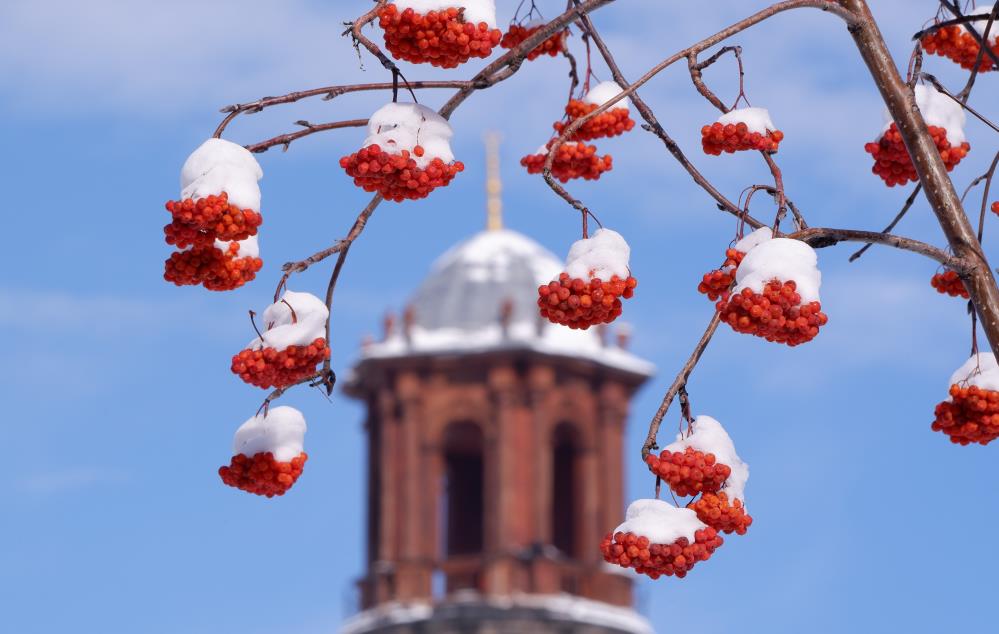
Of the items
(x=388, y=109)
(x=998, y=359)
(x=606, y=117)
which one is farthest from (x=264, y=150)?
(x=998, y=359)

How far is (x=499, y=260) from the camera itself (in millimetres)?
59688

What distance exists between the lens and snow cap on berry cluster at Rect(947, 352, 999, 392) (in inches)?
241

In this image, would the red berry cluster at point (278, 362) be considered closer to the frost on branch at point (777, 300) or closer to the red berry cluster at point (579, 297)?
the red berry cluster at point (579, 297)

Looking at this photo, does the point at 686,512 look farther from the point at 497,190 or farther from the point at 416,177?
the point at 497,190

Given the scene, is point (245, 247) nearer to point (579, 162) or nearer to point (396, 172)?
point (396, 172)

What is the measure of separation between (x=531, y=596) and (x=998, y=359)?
2035 inches

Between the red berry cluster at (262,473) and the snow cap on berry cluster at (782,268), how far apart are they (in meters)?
1.21

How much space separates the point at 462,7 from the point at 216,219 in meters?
0.72

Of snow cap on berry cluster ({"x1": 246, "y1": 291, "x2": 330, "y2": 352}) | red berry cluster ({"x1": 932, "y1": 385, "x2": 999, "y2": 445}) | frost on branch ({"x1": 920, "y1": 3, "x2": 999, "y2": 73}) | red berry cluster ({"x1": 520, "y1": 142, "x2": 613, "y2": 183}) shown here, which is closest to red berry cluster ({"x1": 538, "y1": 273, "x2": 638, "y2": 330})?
snow cap on berry cluster ({"x1": 246, "y1": 291, "x2": 330, "y2": 352})

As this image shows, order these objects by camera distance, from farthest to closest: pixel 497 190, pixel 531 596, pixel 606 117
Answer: pixel 497 190
pixel 531 596
pixel 606 117

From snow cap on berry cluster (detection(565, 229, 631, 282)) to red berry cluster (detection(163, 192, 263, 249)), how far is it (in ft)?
2.34

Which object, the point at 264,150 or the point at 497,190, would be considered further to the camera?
the point at 497,190

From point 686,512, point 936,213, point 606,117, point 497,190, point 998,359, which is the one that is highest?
point 497,190

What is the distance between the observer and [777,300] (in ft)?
18.0
